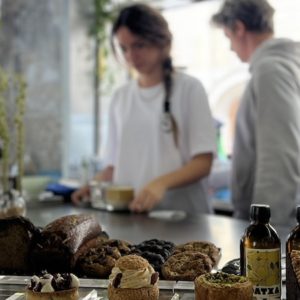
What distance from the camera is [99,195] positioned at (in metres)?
2.19

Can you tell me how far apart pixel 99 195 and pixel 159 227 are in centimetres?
51

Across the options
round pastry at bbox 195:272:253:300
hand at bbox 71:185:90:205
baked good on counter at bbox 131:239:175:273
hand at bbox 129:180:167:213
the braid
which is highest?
the braid

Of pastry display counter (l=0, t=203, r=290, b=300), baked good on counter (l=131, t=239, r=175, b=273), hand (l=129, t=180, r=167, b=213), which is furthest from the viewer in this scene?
hand (l=129, t=180, r=167, b=213)

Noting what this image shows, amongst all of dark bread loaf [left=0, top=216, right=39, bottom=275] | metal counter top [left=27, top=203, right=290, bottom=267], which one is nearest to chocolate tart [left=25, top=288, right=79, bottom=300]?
dark bread loaf [left=0, top=216, right=39, bottom=275]

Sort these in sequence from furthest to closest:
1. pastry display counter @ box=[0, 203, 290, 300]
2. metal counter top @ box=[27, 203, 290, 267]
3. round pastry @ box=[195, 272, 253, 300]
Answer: metal counter top @ box=[27, 203, 290, 267]
pastry display counter @ box=[0, 203, 290, 300]
round pastry @ box=[195, 272, 253, 300]

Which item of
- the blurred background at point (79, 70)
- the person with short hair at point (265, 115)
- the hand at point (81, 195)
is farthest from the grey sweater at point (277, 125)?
the blurred background at point (79, 70)

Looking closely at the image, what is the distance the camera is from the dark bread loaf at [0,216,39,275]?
1.12 metres

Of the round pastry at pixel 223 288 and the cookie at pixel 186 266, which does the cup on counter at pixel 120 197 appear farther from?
the round pastry at pixel 223 288

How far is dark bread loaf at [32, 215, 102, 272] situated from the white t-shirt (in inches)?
41.5

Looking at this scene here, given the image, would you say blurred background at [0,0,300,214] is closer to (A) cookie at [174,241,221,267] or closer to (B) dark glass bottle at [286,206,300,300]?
(A) cookie at [174,241,221,267]

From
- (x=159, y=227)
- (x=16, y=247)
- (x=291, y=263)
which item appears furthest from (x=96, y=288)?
(x=159, y=227)

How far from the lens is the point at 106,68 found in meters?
4.19

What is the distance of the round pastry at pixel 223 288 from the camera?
830 millimetres

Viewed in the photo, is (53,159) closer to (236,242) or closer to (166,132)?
(166,132)
